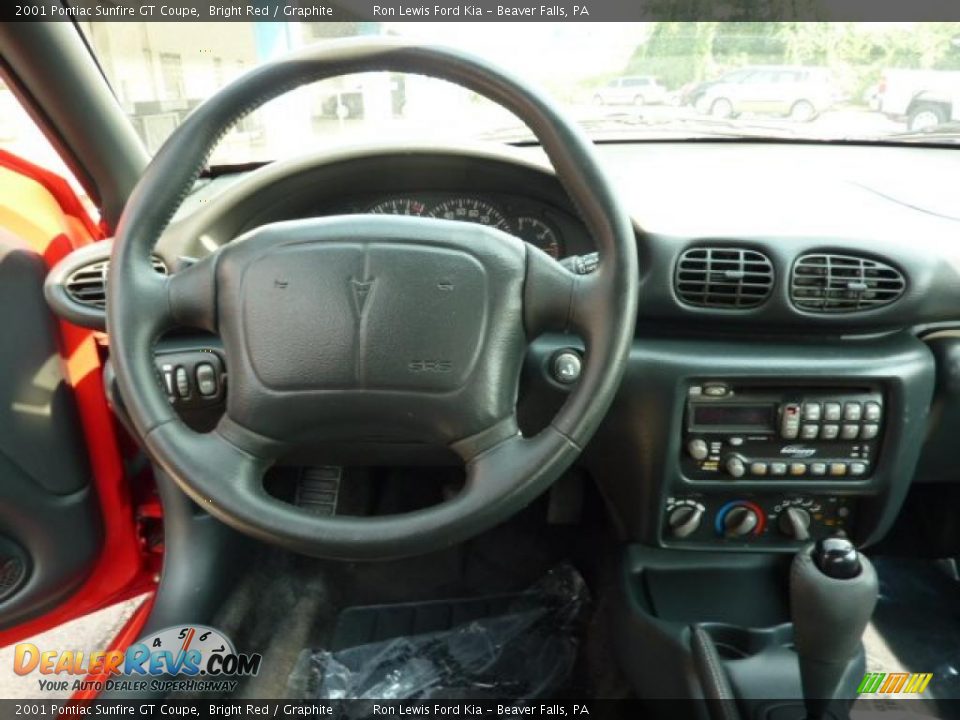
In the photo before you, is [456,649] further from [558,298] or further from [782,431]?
[558,298]

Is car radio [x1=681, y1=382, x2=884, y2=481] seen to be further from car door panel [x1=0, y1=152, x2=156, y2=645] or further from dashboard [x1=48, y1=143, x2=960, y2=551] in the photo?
car door panel [x1=0, y1=152, x2=156, y2=645]

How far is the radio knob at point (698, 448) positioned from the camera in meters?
1.47

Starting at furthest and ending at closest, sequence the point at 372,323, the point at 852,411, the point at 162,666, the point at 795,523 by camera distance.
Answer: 1. the point at 162,666
2. the point at 795,523
3. the point at 852,411
4. the point at 372,323

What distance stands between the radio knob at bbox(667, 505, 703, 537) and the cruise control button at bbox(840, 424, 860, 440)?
0.99 ft

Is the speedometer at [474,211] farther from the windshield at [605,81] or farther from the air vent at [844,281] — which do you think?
the air vent at [844,281]

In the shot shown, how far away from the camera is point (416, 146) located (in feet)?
4.82

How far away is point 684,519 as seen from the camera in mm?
1556

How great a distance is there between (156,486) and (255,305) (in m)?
0.93

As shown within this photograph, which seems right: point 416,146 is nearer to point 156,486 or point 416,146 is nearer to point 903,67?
point 156,486

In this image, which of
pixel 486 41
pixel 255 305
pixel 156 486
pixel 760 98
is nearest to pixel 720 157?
pixel 760 98

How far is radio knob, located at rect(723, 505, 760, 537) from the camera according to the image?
5.07 ft

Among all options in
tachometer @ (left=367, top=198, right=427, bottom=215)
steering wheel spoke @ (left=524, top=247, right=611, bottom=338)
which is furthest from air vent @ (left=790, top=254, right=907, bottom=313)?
tachometer @ (left=367, top=198, right=427, bottom=215)

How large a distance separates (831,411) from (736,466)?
0.19 metres

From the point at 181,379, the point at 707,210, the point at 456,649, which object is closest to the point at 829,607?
the point at 707,210
